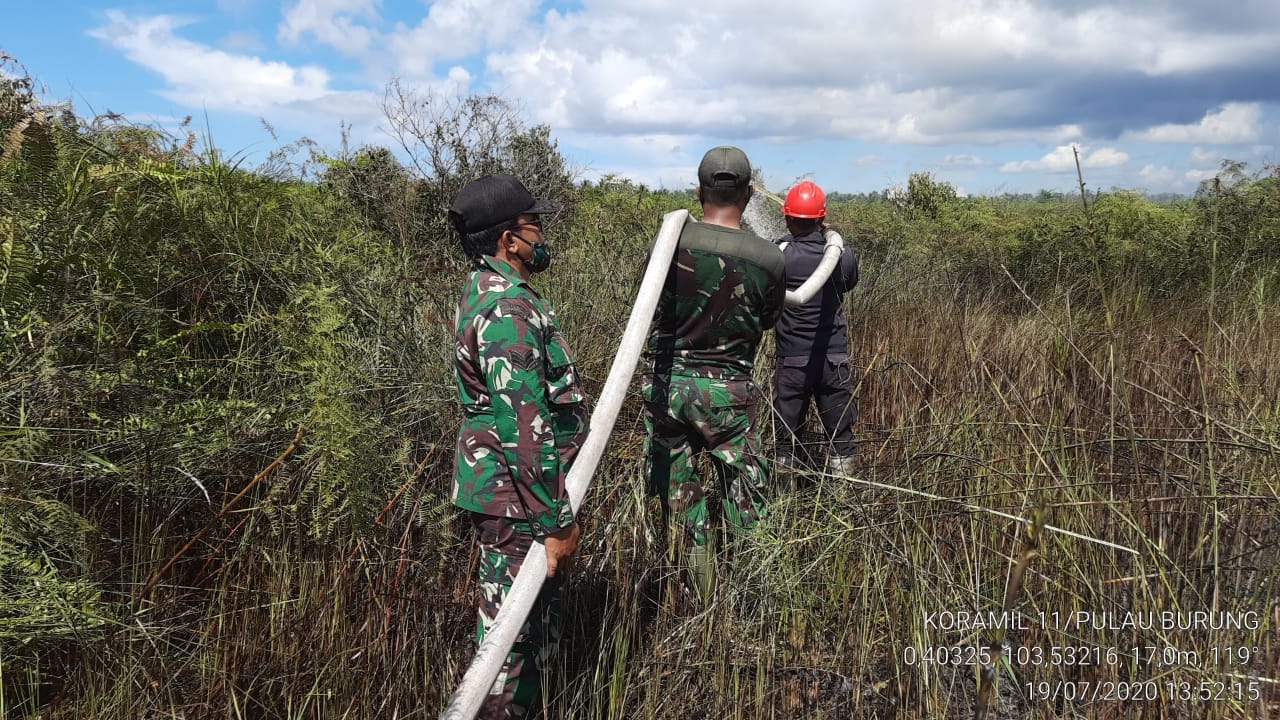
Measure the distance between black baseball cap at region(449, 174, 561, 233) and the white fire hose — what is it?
50 cm

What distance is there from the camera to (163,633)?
226 cm

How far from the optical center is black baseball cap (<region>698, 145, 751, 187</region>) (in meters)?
2.85

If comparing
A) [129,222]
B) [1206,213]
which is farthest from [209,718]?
[1206,213]

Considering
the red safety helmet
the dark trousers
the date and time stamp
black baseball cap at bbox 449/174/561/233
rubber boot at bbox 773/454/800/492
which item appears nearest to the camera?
the date and time stamp

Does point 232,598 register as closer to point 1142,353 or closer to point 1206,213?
point 1142,353

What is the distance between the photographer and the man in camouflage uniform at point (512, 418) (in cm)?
193

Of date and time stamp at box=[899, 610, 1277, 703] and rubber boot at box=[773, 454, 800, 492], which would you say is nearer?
date and time stamp at box=[899, 610, 1277, 703]

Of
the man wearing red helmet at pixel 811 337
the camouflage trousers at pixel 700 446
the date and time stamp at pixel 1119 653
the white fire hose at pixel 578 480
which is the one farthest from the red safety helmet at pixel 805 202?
the date and time stamp at pixel 1119 653

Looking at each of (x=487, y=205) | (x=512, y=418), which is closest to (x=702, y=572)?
(x=512, y=418)

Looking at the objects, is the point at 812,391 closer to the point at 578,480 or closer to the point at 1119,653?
the point at 1119,653

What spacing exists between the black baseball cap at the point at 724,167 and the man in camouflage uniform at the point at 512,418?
959 millimetres

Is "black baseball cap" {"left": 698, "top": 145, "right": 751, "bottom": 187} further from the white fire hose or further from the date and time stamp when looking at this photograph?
the date and time stamp

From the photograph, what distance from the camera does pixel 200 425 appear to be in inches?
110

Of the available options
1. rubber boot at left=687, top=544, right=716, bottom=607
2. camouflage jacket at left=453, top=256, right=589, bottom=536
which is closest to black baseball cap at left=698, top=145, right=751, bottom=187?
camouflage jacket at left=453, top=256, right=589, bottom=536
